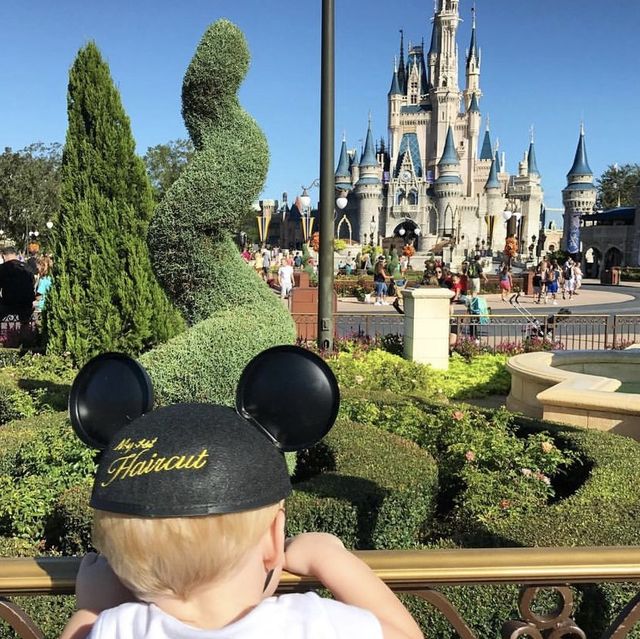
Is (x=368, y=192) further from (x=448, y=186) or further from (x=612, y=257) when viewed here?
(x=612, y=257)

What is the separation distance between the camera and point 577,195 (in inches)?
2933

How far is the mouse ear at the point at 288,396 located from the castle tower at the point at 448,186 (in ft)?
284

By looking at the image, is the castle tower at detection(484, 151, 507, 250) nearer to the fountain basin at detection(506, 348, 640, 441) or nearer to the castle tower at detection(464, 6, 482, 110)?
the castle tower at detection(464, 6, 482, 110)

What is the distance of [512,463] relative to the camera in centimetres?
481

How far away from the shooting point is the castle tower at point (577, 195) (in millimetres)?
71688

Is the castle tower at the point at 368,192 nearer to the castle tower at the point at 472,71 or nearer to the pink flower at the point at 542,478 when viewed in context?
the castle tower at the point at 472,71

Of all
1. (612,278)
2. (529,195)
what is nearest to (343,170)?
(529,195)

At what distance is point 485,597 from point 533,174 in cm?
10744

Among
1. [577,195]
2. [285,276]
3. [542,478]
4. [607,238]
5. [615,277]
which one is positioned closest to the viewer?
[542,478]

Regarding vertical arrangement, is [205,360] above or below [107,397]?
below

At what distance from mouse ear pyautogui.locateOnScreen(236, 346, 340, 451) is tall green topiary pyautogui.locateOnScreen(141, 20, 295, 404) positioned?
2.05m

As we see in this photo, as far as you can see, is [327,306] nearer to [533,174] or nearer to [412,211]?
[412,211]

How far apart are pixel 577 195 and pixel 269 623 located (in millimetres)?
80205

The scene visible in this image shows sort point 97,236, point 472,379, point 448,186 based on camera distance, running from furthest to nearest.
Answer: point 448,186 < point 472,379 < point 97,236
